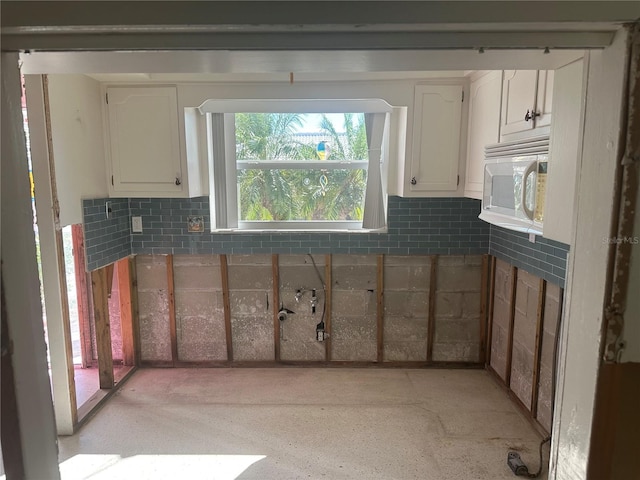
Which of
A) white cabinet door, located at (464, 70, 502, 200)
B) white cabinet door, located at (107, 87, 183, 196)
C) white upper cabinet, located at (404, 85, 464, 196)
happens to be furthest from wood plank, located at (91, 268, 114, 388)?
white cabinet door, located at (464, 70, 502, 200)

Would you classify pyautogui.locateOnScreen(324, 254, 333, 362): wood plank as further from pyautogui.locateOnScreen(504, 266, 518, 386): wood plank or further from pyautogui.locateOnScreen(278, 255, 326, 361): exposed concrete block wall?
pyautogui.locateOnScreen(504, 266, 518, 386): wood plank

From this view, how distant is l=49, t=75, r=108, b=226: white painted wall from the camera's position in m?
2.43

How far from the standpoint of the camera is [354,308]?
3.45 m

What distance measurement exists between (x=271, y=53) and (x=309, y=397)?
2800mm

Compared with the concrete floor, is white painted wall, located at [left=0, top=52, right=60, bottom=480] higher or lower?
higher

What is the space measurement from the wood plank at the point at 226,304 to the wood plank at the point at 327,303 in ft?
2.76

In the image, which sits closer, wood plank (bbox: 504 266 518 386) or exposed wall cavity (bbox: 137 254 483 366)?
wood plank (bbox: 504 266 518 386)

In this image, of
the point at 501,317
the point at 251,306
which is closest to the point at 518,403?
the point at 501,317

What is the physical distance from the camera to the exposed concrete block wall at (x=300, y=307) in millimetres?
3389

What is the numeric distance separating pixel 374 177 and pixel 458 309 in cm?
136

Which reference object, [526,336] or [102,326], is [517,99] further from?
[102,326]

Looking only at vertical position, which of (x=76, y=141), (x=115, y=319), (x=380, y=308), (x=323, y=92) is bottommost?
(x=115, y=319)

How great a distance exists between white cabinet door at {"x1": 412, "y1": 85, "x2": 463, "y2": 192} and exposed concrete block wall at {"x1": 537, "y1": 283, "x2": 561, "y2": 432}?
102 cm

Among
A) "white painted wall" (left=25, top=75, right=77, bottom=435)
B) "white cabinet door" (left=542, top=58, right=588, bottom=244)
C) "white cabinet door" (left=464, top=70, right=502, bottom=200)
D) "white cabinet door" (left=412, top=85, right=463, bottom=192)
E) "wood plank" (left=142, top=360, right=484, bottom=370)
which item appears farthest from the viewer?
"wood plank" (left=142, top=360, right=484, bottom=370)
